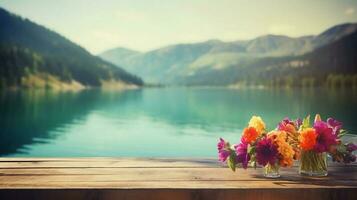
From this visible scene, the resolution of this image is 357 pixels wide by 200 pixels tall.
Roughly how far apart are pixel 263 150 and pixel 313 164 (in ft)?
0.85

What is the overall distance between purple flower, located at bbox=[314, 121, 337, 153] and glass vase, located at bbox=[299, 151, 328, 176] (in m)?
0.05

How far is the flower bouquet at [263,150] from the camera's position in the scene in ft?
6.39

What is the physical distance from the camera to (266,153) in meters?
1.95

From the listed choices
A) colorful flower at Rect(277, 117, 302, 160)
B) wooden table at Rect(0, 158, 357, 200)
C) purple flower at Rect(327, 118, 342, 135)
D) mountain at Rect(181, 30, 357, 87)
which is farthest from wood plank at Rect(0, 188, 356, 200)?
mountain at Rect(181, 30, 357, 87)

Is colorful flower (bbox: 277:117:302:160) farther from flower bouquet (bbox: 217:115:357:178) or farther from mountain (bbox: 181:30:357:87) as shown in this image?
mountain (bbox: 181:30:357:87)

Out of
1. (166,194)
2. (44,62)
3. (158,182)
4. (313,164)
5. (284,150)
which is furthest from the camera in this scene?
(44,62)

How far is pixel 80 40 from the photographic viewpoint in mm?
115000

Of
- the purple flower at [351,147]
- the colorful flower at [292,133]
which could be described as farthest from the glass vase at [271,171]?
the purple flower at [351,147]

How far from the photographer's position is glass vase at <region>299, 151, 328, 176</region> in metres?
2.03

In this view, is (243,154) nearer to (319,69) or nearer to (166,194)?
(166,194)

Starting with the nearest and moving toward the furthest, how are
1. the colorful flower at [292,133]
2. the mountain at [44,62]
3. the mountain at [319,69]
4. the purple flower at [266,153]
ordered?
the purple flower at [266,153] < the colorful flower at [292,133] < the mountain at [319,69] < the mountain at [44,62]

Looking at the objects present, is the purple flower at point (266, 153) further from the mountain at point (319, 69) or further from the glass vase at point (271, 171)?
the mountain at point (319, 69)

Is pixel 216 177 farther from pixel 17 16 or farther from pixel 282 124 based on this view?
pixel 17 16

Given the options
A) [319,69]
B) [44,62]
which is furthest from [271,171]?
[44,62]
